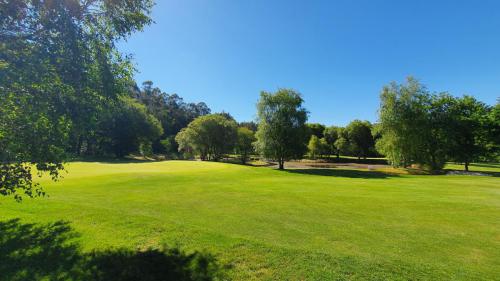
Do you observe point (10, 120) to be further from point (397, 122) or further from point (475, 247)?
point (397, 122)

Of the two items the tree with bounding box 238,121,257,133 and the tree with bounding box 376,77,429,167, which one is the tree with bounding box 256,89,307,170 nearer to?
the tree with bounding box 376,77,429,167

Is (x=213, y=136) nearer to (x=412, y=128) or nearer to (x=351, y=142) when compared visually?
(x=351, y=142)

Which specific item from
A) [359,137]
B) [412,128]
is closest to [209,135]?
[359,137]

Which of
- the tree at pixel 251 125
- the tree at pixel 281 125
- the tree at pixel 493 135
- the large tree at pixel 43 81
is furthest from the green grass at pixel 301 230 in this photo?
the tree at pixel 251 125

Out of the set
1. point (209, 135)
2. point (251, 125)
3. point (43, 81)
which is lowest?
point (43, 81)

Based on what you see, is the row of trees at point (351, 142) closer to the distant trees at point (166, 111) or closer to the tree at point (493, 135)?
the tree at point (493, 135)

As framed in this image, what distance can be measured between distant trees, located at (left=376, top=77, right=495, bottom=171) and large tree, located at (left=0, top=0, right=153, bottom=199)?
155 ft

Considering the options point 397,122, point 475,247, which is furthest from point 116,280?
point 397,122

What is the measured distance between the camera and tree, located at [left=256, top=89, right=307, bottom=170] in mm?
43188

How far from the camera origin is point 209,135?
71.9m

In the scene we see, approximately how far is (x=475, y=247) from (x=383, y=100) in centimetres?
4358

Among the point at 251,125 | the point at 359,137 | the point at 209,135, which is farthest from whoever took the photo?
the point at 251,125

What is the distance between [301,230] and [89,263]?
628 centimetres

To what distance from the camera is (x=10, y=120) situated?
6984 millimetres
